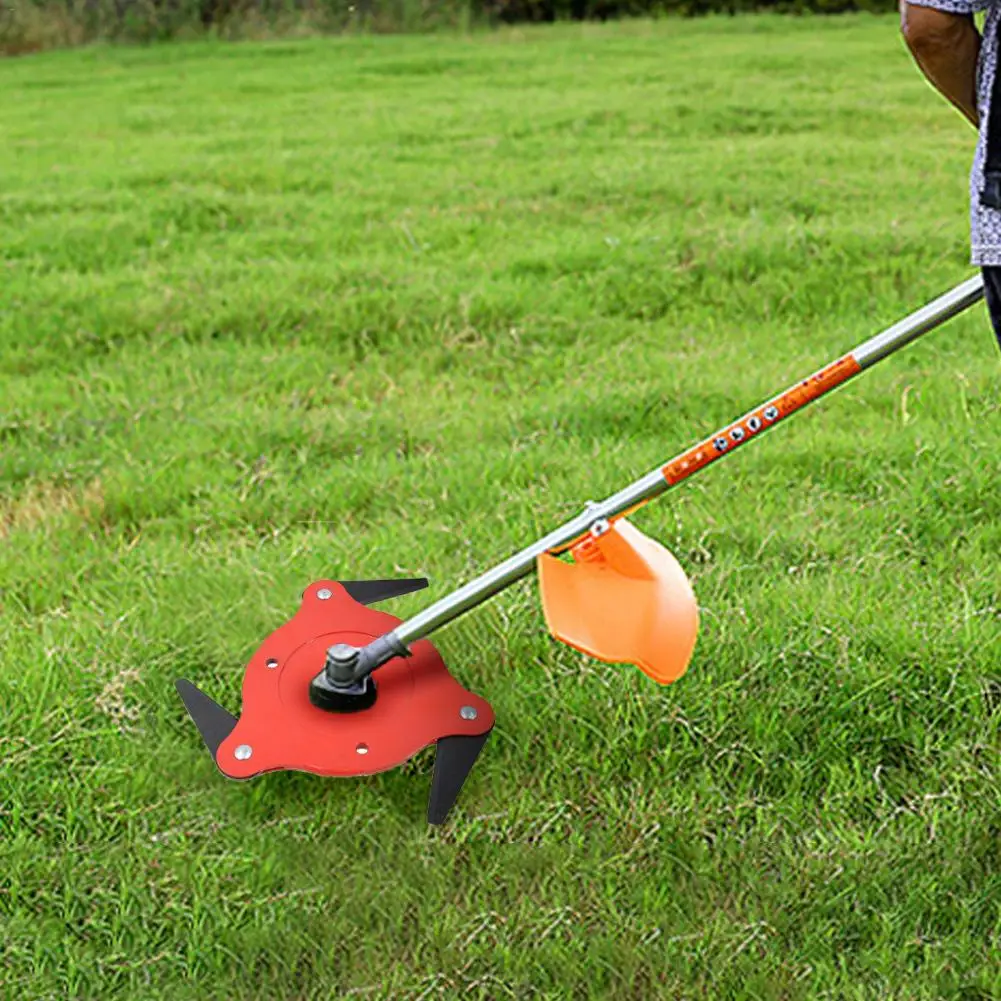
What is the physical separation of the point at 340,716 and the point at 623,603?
63cm

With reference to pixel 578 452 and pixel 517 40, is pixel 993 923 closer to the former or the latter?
pixel 578 452

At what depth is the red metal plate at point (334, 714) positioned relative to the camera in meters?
2.44

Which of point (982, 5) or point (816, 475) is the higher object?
point (982, 5)

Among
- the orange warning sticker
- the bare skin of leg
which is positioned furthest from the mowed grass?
the bare skin of leg

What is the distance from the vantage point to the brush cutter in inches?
85.2

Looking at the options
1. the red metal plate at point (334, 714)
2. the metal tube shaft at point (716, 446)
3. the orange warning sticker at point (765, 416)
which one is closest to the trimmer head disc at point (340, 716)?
the red metal plate at point (334, 714)

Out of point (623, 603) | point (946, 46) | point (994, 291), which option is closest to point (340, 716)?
point (623, 603)

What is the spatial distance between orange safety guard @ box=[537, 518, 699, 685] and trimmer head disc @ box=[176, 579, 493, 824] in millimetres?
395

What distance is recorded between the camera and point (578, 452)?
12.3 feet

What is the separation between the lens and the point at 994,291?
1.86 m

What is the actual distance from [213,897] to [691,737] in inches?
36.7

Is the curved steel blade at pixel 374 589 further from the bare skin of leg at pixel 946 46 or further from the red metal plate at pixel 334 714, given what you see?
the bare skin of leg at pixel 946 46

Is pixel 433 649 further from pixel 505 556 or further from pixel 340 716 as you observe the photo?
pixel 505 556

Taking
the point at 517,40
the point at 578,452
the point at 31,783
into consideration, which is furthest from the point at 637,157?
the point at 517,40
